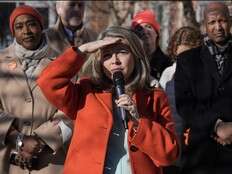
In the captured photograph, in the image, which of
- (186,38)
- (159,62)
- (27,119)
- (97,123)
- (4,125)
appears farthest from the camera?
(159,62)

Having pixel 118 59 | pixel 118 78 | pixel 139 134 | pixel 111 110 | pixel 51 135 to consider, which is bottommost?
pixel 51 135

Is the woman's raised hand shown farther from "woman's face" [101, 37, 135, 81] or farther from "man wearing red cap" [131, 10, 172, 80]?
"man wearing red cap" [131, 10, 172, 80]

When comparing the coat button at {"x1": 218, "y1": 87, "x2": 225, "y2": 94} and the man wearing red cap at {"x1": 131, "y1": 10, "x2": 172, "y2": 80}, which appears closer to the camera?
the coat button at {"x1": 218, "y1": 87, "x2": 225, "y2": 94}

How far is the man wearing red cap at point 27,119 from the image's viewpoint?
4582 mm

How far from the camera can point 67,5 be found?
6.40 m

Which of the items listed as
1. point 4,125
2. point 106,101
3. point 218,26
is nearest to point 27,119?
point 4,125

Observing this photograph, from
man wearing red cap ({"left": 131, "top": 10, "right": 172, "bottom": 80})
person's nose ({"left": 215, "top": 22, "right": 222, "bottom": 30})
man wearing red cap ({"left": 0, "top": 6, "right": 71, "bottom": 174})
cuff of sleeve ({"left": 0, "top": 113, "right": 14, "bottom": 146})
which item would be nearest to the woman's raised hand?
man wearing red cap ({"left": 0, "top": 6, "right": 71, "bottom": 174})

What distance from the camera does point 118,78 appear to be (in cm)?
393

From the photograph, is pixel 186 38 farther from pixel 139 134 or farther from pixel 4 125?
pixel 139 134

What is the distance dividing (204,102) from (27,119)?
1332mm

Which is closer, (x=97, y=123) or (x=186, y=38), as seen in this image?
(x=97, y=123)

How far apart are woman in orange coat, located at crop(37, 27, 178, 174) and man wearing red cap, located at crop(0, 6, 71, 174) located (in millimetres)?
485

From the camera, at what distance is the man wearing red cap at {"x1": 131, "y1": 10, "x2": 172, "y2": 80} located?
6.44 m

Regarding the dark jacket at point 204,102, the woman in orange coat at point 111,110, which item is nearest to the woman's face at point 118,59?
the woman in orange coat at point 111,110
